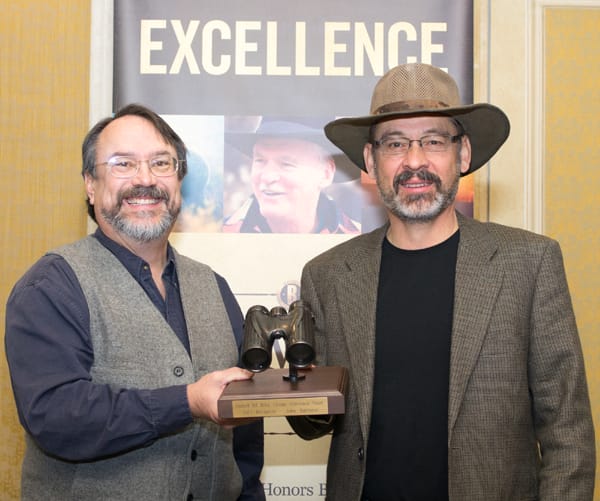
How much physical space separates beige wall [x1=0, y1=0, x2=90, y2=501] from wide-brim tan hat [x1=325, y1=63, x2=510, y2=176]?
3.69 ft

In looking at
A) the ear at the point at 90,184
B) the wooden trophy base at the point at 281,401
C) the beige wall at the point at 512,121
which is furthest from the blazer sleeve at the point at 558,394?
the ear at the point at 90,184

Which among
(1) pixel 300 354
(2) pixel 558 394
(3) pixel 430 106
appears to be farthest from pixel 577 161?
(1) pixel 300 354

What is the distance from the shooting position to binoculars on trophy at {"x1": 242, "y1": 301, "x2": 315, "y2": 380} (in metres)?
1.60

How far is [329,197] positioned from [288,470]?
1.07 meters

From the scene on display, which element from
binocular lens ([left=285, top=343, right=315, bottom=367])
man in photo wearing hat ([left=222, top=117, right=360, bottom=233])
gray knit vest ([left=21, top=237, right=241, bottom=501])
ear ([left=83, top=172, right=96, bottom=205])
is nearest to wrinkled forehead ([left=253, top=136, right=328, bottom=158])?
man in photo wearing hat ([left=222, top=117, right=360, bottom=233])

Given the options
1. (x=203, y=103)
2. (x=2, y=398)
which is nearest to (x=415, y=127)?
(x=203, y=103)

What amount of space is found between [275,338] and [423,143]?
0.77m

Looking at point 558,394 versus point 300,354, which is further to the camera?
point 558,394

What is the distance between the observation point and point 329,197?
2701 millimetres

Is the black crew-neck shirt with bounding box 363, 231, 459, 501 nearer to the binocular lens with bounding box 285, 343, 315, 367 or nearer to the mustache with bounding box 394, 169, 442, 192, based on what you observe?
the mustache with bounding box 394, 169, 442, 192

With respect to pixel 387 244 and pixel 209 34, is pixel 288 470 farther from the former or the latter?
pixel 209 34

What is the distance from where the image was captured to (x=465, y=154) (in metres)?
2.12

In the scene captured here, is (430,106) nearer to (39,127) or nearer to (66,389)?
(66,389)

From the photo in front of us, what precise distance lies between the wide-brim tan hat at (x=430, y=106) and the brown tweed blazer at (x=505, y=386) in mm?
370
